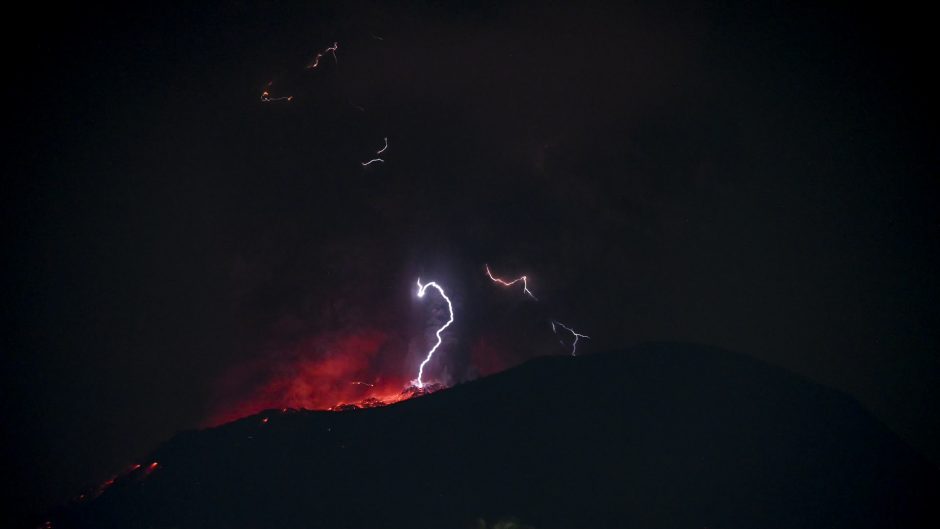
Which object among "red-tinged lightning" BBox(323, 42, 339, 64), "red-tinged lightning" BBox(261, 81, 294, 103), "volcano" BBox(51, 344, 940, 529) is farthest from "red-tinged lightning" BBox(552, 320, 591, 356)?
"red-tinged lightning" BBox(261, 81, 294, 103)

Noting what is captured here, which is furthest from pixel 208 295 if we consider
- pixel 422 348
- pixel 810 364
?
pixel 810 364

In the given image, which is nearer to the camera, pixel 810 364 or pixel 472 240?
pixel 810 364

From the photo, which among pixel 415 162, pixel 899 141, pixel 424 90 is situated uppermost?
pixel 424 90

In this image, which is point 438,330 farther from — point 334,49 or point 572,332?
point 334,49

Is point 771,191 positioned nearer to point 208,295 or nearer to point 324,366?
point 324,366

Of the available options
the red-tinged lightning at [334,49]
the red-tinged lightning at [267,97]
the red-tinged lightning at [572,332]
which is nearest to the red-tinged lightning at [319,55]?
the red-tinged lightning at [334,49]

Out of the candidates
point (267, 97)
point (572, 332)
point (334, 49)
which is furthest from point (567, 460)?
point (334, 49)

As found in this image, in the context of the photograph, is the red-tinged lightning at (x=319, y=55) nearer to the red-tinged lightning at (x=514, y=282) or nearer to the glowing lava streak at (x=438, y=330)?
the glowing lava streak at (x=438, y=330)

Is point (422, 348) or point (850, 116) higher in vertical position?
point (850, 116)

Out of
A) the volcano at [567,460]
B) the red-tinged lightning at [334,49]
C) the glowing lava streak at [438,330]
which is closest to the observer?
the volcano at [567,460]
